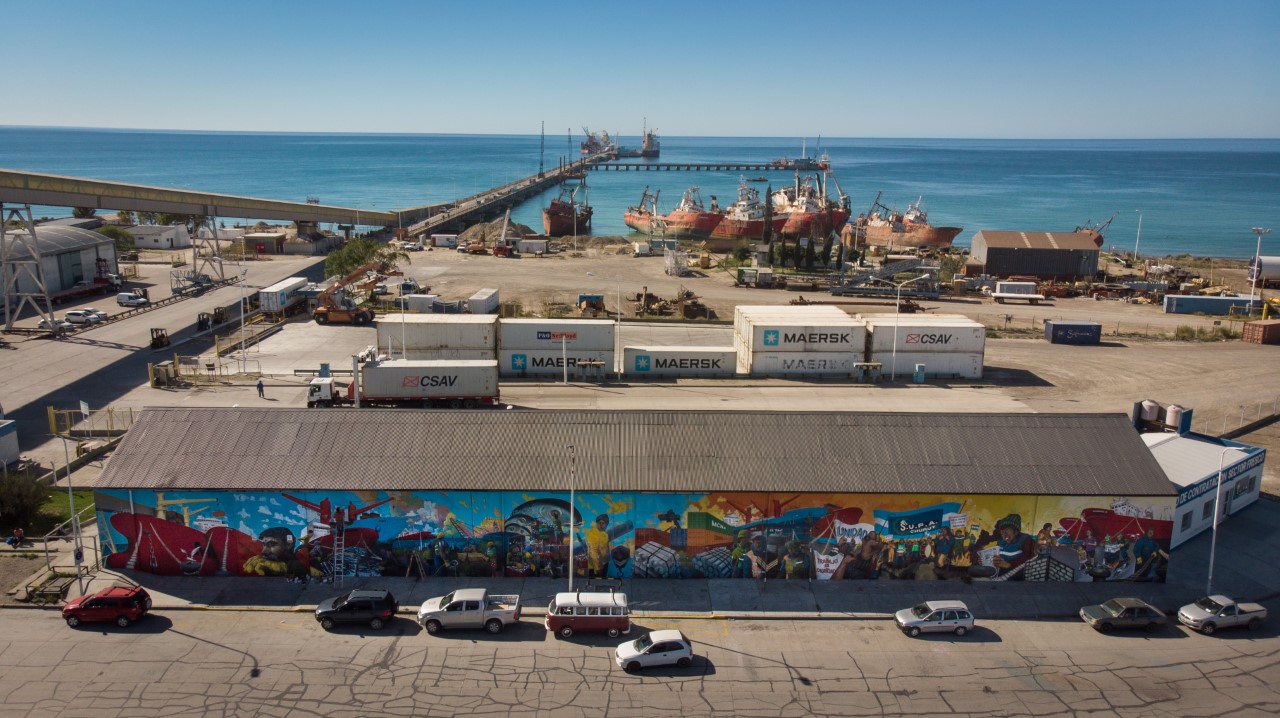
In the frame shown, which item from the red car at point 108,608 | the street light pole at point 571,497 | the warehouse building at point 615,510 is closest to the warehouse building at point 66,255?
the warehouse building at point 615,510

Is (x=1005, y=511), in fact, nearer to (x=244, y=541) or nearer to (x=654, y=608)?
(x=654, y=608)

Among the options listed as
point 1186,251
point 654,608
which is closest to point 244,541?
point 654,608

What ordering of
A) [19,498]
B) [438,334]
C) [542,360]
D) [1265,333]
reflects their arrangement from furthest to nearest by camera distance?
[1265,333] → [542,360] → [438,334] → [19,498]

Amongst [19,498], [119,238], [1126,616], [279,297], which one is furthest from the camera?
[119,238]

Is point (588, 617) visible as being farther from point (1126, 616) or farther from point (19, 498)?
point (19, 498)

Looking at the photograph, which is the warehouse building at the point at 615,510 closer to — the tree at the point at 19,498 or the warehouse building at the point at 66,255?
the tree at the point at 19,498

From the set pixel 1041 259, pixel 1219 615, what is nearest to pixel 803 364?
pixel 1219 615
